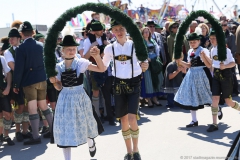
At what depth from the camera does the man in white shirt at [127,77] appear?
4.90m

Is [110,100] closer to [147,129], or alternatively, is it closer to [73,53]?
[147,129]

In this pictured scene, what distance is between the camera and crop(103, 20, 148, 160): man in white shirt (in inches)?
193

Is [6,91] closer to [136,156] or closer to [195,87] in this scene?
[136,156]

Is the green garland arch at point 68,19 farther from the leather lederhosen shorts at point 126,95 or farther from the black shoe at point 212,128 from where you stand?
the black shoe at point 212,128

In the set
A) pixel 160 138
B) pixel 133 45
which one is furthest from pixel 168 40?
pixel 133 45

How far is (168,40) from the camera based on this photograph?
31.9 feet

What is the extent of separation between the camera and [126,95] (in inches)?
199

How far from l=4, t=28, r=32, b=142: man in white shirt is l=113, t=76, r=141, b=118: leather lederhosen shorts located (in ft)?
8.17

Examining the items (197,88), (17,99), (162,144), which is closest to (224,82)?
(197,88)

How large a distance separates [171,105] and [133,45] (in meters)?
4.27

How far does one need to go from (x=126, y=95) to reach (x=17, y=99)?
2637mm

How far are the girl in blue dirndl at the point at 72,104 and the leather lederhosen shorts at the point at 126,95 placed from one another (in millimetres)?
392

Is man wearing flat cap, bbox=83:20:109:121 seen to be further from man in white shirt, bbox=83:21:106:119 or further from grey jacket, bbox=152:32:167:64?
grey jacket, bbox=152:32:167:64

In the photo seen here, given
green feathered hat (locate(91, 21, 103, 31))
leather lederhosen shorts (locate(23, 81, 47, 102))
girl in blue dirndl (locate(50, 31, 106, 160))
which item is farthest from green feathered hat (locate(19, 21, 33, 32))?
girl in blue dirndl (locate(50, 31, 106, 160))
